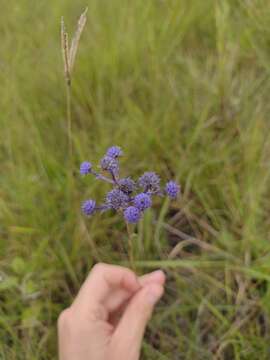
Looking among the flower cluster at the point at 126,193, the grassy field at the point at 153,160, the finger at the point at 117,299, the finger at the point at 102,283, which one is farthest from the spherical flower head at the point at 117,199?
the grassy field at the point at 153,160

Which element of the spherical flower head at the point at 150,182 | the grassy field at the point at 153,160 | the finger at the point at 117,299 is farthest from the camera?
the grassy field at the point at 153,160

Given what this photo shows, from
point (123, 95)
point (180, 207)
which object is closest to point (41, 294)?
point (180, 207)

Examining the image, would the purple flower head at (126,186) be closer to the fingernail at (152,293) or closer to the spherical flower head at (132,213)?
the spherical flower head at (132,213)

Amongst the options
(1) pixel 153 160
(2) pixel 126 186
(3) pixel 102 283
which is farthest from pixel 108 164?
(1) pixel 153 160

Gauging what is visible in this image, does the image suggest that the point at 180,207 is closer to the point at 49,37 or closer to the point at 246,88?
the point at 246,88

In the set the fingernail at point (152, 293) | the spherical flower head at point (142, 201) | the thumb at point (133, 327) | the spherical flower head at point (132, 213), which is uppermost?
the spherical flower head at point (142, 201)

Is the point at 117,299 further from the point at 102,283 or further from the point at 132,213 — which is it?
the point at 132,213
